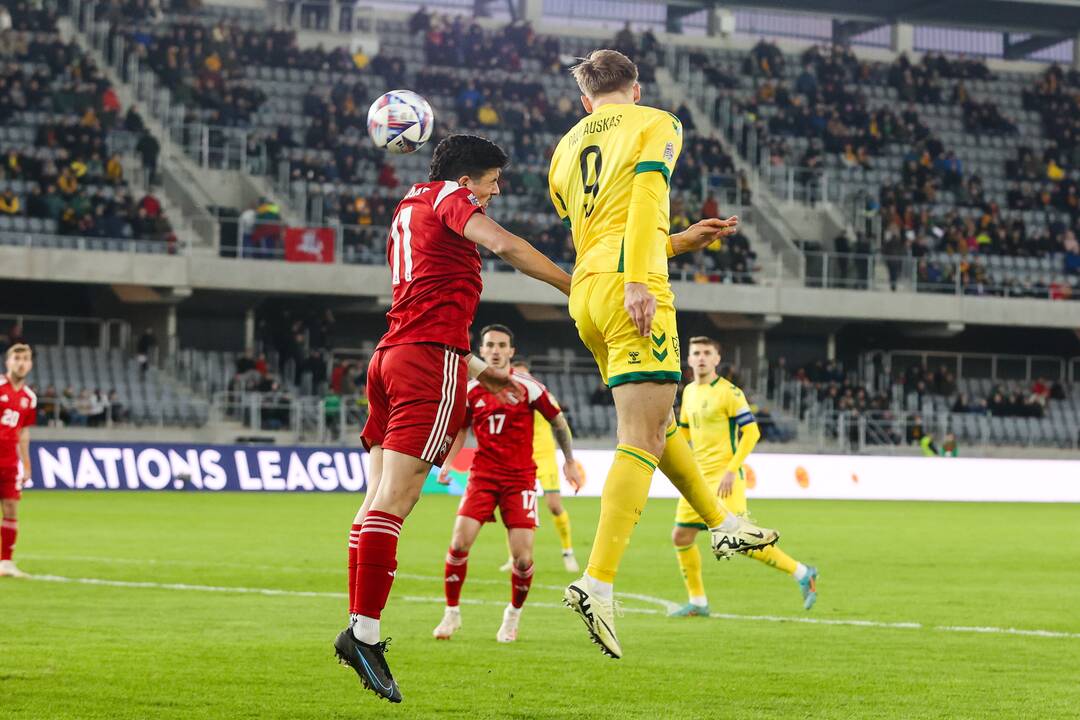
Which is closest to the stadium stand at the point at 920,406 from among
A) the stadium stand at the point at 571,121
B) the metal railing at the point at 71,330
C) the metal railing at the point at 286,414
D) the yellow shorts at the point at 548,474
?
the stadium stand at the point at 571,121

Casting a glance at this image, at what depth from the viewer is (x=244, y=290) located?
36.3 metres

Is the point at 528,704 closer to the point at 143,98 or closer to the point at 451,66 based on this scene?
the point at 143,98

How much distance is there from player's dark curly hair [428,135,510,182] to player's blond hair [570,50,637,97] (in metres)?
0.50

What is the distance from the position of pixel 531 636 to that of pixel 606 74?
4.77 metres

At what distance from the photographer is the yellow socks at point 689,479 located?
7.09m

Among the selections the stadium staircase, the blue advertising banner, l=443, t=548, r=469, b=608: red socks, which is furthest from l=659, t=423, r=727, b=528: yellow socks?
the stadium staircase

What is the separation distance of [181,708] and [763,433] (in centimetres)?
3011

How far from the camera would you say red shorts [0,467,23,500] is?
584 inches

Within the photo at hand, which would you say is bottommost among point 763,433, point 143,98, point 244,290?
point 763,433

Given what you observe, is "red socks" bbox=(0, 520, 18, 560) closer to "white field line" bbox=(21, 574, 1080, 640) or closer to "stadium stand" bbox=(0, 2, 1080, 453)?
"white field line" bbox=(21, 574, 1080, 640)

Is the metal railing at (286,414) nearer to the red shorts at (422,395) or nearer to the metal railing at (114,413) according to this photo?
the metal railing at (114,413)

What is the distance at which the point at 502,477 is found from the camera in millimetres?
10984

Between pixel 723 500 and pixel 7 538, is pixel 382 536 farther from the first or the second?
pixel 7 538

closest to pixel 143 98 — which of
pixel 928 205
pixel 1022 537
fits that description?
pixel 928 205
